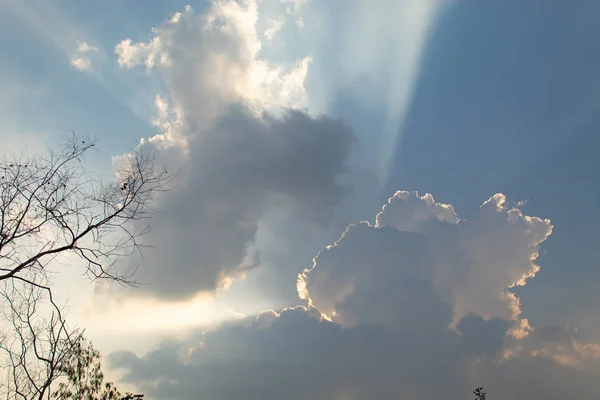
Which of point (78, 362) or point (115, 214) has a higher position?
point (115, 214)

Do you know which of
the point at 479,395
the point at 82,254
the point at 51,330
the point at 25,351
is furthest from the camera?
the point at 479,395

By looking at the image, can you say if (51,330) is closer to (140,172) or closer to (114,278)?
(114,278)

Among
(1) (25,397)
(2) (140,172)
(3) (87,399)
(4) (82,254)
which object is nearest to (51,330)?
(1) (25,397)

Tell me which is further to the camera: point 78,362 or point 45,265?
point 78,362

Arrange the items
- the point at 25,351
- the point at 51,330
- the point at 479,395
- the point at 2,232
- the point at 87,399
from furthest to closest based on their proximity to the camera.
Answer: the point at 479,395, the point at 87,399, the point at 25,351, the point at 51,330, the point at 2,232

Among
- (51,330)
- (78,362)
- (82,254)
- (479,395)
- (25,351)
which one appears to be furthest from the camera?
(479,395)

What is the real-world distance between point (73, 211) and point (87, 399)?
21.4m

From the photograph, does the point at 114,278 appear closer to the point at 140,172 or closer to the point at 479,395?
the point at 140,172

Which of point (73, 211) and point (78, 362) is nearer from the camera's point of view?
point (73, 211)

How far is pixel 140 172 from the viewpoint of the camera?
460 inches

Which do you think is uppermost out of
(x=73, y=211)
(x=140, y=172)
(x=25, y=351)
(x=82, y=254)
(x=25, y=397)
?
(x=140, y=172)

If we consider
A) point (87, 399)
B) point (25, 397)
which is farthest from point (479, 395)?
point (25, 397)

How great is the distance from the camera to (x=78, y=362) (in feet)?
77.1

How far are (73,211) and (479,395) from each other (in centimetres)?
7043
